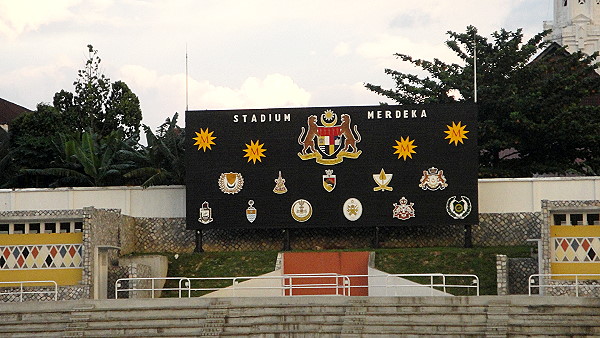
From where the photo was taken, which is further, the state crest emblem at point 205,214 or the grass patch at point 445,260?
the state crest emblem at point 205,214

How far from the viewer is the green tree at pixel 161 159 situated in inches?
1802

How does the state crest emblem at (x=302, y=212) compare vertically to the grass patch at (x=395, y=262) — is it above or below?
above

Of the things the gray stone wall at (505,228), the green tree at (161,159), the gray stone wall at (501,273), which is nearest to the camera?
the gray stone wall at (501,273)

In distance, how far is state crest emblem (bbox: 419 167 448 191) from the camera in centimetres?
4072

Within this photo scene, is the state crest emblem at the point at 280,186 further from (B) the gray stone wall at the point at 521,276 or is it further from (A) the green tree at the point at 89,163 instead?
(A) the green tree at the point at 89,163

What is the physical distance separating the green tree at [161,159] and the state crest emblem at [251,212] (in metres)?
5.12

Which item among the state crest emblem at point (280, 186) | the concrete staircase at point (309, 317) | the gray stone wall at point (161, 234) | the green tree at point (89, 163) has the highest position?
the green tree at point (89, 163)

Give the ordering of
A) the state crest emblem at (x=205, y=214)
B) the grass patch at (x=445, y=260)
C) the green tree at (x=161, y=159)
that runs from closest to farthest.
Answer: the grass patch at (x=445, y=260) → the state crest emblem at (x=205, y=214) → the green tree at (x=161, y=159)

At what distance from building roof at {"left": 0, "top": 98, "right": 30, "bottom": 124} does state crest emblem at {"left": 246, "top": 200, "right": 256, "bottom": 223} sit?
26664 mm

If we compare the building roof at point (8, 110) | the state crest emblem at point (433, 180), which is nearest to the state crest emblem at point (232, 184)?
the state crest emblem at point (433, 180)

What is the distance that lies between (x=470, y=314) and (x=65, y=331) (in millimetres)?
10641

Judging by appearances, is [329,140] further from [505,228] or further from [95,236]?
[95,236]

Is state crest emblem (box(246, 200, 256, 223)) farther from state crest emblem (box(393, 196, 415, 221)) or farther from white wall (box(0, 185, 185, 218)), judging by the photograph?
state crest emblem (box(393, 196, 415, 221))

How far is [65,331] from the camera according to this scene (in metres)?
31.4
